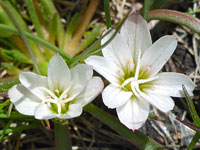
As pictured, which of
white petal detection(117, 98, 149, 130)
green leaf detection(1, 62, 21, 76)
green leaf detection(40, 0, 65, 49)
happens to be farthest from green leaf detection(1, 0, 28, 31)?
white petal detection(117, 98, 149, 130)

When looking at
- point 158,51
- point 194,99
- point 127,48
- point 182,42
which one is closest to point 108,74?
point 127,48

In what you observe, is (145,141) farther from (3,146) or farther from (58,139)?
(3,146)

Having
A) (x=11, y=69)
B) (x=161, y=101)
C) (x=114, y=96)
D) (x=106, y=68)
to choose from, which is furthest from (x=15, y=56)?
(x=161, y=101)

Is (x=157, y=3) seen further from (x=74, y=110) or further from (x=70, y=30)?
(x=74, y=110)

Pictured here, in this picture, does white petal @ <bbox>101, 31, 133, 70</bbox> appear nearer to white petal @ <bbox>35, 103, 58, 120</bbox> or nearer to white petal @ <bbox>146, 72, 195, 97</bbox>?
white petal @ <bbox>146, 72, 195, 97</bbox>

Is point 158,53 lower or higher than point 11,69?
higher

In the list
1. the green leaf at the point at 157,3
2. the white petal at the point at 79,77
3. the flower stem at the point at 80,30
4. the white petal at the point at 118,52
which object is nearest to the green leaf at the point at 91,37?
the flower stem at the point at 80,30

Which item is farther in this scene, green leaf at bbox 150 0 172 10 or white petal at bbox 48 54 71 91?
green leaf at bbox 150 0 172 10
